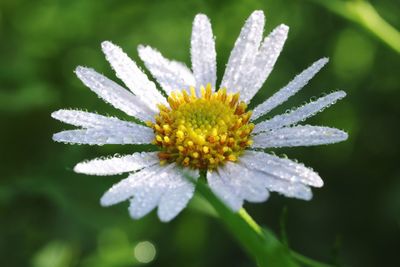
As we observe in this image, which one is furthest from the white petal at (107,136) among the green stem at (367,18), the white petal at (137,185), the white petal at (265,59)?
the green stem at (367,18)

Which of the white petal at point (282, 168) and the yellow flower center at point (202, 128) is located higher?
the yellow flower center at point (202, 128)

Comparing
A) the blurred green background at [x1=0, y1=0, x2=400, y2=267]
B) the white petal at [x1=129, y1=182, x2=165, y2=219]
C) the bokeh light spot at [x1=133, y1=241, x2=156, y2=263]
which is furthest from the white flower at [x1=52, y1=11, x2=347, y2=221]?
the bokeh light spot at [x1=133, y1=241, x2=156, y2=263]

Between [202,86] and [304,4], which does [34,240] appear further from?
[304,4]

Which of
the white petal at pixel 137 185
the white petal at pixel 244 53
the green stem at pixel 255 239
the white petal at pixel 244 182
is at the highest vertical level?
the white petal at pixel 244 53

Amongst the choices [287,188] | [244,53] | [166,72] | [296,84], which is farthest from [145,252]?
[287,188]

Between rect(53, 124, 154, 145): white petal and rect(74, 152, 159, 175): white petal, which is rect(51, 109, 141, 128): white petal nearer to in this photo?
rect(53, 124, 154, 145): white petal

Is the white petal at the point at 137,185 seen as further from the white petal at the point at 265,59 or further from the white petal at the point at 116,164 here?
the white petal at the point at 265,59

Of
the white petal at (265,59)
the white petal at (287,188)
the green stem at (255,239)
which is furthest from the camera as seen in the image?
the white petal at (265,59)
